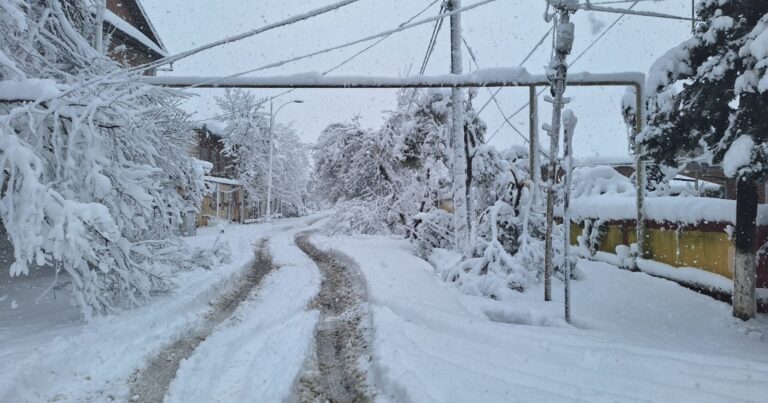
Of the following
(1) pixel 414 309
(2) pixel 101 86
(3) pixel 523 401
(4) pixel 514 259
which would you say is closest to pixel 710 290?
(4) pixel 514 259

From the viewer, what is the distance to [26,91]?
526cm

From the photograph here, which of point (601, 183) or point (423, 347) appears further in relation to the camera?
point (601, 183)

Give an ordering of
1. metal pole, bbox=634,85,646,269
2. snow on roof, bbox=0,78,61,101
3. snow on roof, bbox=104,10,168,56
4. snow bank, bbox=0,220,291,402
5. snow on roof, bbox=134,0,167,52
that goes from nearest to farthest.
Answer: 1. snow bank, bbox=0,220,291,402
2. snow on roof, bbox=0,78,61,101
3. metal pole, bbox=634,85,646,269
4. snow on roof, bbox=104,10,168,56
5. snow on roof, bbox=134,0,167,52

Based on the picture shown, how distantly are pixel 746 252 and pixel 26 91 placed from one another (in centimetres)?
965

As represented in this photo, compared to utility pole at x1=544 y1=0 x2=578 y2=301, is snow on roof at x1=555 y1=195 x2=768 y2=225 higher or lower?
lower

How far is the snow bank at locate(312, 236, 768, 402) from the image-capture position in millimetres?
3611

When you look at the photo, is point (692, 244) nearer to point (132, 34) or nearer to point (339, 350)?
point (339, 350)

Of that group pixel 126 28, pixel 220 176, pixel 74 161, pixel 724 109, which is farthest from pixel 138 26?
pixel 724 109

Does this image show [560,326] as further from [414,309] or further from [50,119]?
[50,119]

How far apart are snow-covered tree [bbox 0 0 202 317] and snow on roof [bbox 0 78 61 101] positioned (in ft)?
0.04

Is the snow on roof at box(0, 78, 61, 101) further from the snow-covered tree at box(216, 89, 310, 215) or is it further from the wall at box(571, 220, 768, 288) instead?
the snow-covered tree at box(216, 89, 310, 215)

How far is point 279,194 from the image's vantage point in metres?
45.2

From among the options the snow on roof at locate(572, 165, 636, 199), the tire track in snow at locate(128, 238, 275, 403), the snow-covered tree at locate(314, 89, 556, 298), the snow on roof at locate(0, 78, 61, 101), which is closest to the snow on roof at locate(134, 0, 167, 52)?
the snow-covered tree at locate(314, 89, 556, 298)

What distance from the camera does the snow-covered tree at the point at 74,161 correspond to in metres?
4.80
